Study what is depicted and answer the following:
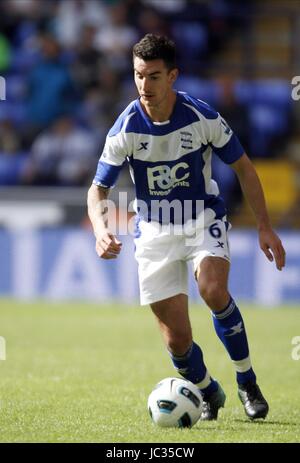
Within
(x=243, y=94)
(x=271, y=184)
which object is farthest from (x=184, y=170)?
(x=243, y=94)

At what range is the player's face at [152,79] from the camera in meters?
5.99

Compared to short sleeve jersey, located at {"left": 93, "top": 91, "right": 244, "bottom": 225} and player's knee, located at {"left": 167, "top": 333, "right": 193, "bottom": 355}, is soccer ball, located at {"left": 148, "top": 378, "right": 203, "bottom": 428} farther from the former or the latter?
short sleeve jersey, located at {"left": 93, "top": 91, "right": 244, "bottom": 225}

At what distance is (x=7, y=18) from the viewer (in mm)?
18719

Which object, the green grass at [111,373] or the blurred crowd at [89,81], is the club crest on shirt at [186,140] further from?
the blurred crowd at [89,81]

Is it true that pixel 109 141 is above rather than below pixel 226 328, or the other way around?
above

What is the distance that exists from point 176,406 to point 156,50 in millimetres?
2064

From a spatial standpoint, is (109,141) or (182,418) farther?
(109,141)

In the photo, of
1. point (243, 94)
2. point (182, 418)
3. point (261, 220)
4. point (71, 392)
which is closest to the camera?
point (182, 418)

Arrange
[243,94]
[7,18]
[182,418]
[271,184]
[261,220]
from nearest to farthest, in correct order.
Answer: [182,418] → [261,220] → [271,184] → [243,94] → [7,18]

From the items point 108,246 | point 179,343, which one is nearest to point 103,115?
point 179,343

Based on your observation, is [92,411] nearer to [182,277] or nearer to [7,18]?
[182,277]

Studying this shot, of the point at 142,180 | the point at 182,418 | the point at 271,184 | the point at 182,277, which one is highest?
the point at 142,180

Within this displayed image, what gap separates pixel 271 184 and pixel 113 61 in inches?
145

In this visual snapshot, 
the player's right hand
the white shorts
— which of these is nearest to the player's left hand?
the white shorts
